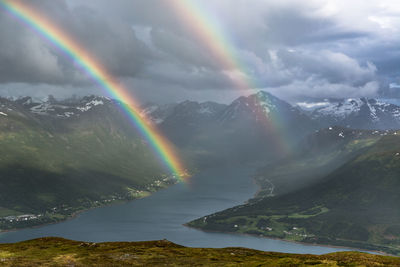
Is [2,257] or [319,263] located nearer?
[319,263]

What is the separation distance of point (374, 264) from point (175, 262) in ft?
187

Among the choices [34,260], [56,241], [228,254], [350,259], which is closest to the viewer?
[350,259]

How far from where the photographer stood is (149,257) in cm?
12600

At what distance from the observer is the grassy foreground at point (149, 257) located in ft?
357

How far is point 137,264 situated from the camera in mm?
113938

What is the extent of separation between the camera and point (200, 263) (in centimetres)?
11869

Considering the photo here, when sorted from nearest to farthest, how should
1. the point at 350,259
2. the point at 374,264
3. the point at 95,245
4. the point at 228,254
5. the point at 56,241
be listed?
the point at 374,264 < the point at 350,259 < the point at 228,254 < the point at 95,245 < the point at 56,241

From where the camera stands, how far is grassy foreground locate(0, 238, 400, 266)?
357 feet

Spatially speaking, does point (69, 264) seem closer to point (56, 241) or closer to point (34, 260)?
point (34, 260)

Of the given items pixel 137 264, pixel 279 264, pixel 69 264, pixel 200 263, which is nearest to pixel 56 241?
pixel 69 264

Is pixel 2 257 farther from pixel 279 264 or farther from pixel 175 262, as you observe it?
pixel 279 264

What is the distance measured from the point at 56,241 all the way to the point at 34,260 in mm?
48657

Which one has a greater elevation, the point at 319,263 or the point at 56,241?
the point at 56,241

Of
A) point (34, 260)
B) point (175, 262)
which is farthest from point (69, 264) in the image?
point (175, 262)
